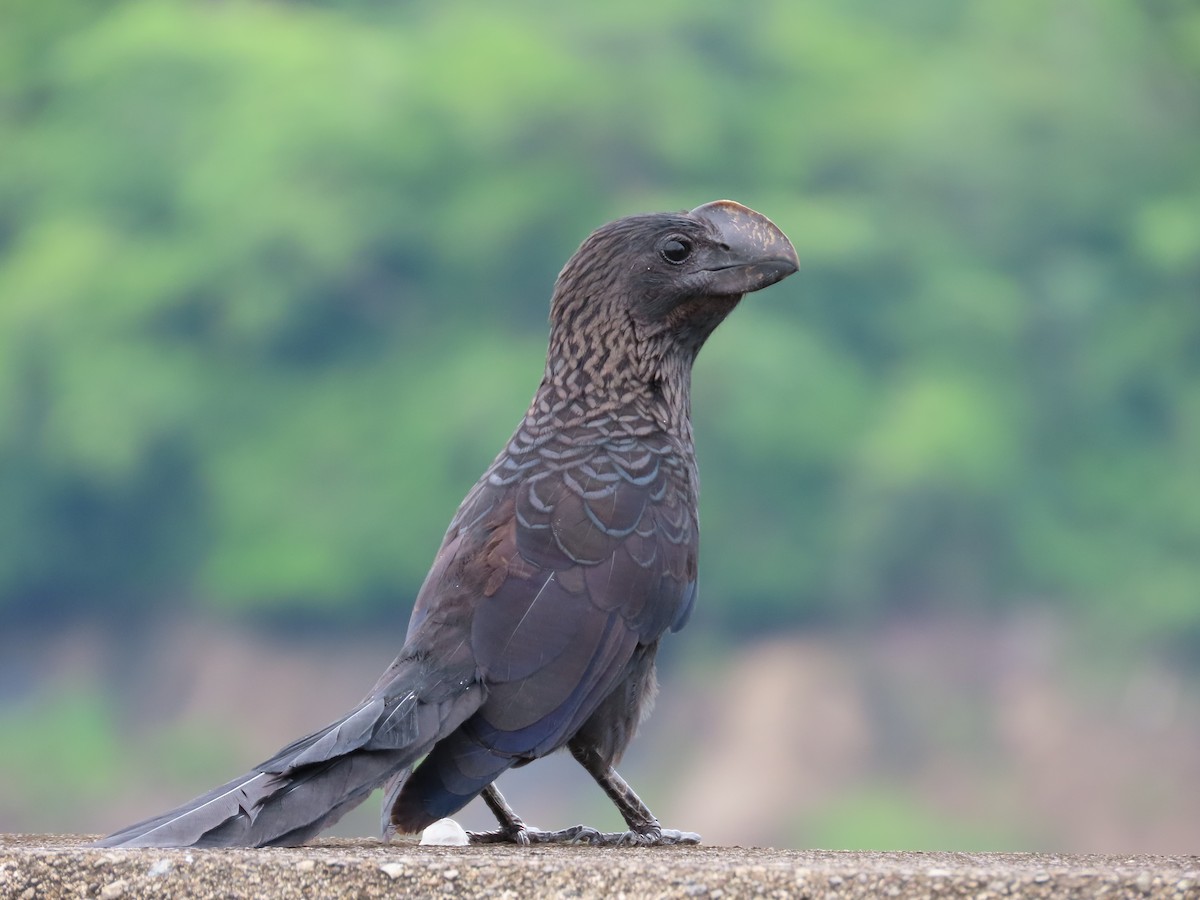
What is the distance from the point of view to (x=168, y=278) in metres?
9.34

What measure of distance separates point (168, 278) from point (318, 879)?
736 centimetres

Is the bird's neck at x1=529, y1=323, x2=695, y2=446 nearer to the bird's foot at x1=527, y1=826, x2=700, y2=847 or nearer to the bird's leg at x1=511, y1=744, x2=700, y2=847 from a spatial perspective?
the bird's leg at x1=511, y1=744, x2=700, y2=847

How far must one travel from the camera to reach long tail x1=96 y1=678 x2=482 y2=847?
2.66 meters

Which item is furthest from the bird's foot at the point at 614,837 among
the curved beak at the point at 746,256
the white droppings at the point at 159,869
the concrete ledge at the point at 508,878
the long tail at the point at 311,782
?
the curved beak at the point at 746,256

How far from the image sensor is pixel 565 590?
323 centimetres

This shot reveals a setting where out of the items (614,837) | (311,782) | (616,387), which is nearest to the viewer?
(311,782)

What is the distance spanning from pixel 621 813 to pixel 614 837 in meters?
0.08

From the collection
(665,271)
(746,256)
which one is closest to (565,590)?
(665,271)

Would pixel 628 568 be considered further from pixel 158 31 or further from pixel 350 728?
pixel 158 31

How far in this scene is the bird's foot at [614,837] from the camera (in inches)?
131

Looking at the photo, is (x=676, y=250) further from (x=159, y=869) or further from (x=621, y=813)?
(x=159, y=869)

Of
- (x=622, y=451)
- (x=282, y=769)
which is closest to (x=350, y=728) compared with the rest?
(x=282, y=769)

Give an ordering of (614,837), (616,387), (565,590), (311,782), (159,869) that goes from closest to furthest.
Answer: (159,869), (311,782), (565,590), (614,837), (616,387)

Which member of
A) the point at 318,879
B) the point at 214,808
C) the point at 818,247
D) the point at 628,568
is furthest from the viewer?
the point at 818,247
